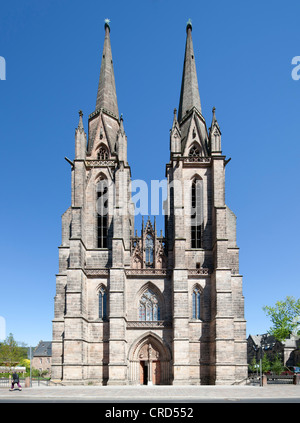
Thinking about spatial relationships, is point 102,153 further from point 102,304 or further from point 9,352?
point 9,352

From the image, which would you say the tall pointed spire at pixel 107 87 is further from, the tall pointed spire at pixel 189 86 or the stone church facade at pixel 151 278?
the tall pointed spire at pixel 189 86

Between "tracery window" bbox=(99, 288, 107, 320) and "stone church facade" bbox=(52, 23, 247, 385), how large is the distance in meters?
0.08

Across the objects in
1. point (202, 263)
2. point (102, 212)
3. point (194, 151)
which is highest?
point (194, 151)

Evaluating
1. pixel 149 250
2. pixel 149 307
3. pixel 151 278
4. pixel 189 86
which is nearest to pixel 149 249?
pixel 149 250

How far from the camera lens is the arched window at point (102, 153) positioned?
4228 cm

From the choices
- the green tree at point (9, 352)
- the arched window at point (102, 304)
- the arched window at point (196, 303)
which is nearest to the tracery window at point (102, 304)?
the arched window at point (102, 304)

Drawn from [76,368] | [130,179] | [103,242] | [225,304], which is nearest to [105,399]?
[76,368]

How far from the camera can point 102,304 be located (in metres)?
37.6

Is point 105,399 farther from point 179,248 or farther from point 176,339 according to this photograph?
point 179,248

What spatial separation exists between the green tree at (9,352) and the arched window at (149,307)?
40.3 metres

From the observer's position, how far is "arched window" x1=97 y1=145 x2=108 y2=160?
139 ft

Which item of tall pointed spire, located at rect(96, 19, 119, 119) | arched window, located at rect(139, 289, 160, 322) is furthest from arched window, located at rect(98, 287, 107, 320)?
tall pointed spire, located at rect(96, 19, 119, 119)

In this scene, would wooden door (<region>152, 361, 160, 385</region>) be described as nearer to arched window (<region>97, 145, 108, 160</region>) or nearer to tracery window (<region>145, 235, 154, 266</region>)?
tracery window (<region>145, 235, 154, 266</region>)

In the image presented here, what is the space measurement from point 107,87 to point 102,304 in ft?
70.3
